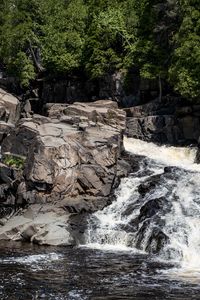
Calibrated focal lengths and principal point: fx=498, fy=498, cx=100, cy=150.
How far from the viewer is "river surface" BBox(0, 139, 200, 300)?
21141 millimetres

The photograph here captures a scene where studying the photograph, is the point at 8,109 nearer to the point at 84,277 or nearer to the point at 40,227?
the point at 40,227

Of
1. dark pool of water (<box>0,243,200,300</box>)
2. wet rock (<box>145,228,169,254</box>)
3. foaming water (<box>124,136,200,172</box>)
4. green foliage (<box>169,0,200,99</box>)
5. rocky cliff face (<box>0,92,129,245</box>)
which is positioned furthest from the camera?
green foliage (<box>169,0,200,99</box>)

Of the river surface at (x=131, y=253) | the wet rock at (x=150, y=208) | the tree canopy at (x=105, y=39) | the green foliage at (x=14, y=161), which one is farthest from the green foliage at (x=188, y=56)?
the green foliage at (x=14, y=161)

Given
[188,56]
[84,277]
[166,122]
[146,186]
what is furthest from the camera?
[166,122]

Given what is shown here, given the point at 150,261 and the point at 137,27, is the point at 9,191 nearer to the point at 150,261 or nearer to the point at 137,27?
the point at 150,261

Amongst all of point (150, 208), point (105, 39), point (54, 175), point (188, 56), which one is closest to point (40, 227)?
point (54, 175)

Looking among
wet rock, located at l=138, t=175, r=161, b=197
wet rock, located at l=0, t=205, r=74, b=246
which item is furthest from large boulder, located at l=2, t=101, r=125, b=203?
wet rock, located at l=138, t=175, r=161, b=197

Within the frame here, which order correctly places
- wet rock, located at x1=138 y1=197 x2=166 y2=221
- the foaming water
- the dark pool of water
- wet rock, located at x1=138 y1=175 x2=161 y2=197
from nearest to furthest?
the dark pool of water → wet rock, located at x1=138 y1=197 x2=166 y2=221 → wet rock, located at x1=138 y1=175 x2=161 y2=197 → the foaming water

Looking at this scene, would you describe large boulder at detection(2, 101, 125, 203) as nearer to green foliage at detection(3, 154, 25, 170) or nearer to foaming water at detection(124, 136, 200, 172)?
green foliage at detection(3, 154, 25, 170)

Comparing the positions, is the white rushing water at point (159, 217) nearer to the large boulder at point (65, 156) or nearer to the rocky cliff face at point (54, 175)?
the rocky cliff face at point (54, 175)

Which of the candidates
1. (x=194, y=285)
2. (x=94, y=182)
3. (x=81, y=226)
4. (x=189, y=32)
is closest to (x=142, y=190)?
(x=94, y=182)

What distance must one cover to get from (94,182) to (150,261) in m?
12.3

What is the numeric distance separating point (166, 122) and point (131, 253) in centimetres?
2363

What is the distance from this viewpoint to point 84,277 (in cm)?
2316
